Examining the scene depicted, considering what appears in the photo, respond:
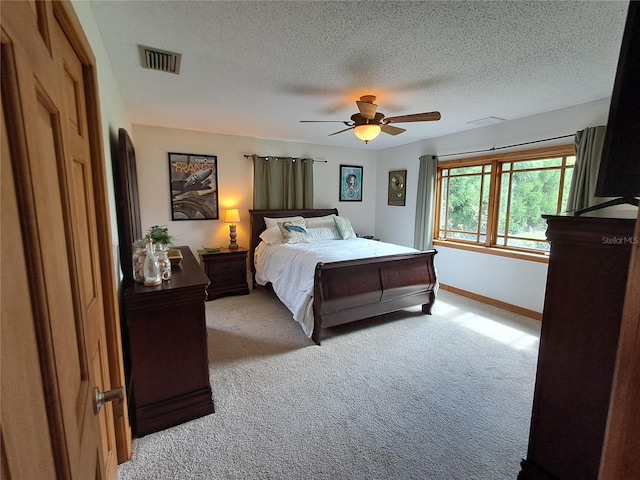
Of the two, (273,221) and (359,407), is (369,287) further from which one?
(273,221)

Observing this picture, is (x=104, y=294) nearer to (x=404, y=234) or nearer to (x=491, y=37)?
(x=491, y=37)

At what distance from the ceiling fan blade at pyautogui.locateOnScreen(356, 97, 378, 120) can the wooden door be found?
2.23 m

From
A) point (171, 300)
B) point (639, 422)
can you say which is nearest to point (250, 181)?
point (171, 300)

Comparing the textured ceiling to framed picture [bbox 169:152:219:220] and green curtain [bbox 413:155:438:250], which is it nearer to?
framed picture [bbox 169:152:219:220]

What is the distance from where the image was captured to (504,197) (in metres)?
3.92

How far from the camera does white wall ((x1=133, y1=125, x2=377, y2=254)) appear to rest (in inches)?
157

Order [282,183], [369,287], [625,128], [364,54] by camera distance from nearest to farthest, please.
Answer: [625,128], [364,54], [369,287], [282,183]

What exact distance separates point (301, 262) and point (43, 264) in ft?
9.49

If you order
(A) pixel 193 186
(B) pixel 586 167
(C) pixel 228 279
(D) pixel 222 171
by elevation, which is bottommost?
(C) pixel 228 279

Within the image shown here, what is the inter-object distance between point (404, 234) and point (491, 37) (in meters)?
3.66

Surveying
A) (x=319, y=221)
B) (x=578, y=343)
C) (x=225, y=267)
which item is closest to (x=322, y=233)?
(x=319, y=221)

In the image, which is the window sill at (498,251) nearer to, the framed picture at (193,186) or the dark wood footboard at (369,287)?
the dark wood footboard at (369,287)

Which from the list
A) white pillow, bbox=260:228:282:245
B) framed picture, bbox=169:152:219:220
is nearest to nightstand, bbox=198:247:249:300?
white pillow, bbox=260:228:282:245

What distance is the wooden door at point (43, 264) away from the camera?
361 millimetres
